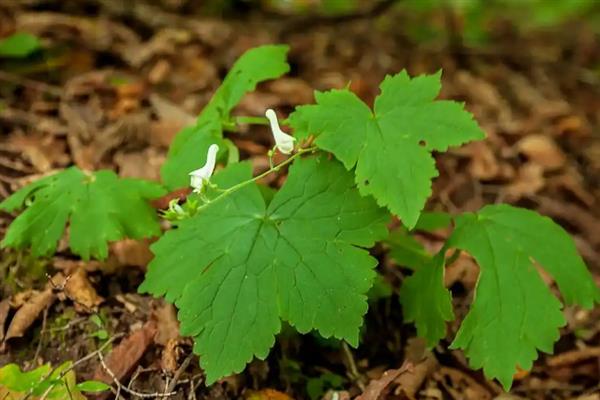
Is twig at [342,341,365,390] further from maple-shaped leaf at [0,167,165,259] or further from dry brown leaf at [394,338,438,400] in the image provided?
maple-shaped leaf at [0,167,165,259]

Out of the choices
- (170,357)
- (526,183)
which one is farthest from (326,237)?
(526,183)

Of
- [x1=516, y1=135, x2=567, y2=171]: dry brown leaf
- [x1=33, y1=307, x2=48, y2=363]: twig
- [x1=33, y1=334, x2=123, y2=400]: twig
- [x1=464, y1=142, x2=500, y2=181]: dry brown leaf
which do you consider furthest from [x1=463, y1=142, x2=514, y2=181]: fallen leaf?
[x1=33, y1=307, x2=48, y2=363]: twig

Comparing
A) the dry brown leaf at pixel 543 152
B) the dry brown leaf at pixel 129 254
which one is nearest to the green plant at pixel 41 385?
the dry brown leaf at pixel 129 254

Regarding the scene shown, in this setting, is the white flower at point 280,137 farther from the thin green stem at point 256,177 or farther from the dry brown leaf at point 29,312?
the dry brown leaf at point 29,312

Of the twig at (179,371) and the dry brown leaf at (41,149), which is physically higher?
the dry brown leaf at (41,149)

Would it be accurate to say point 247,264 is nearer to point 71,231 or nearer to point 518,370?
point 71,231

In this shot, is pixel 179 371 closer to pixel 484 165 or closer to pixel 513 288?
pixel 513 288

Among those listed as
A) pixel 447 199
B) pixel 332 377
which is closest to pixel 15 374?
pixel 332 377

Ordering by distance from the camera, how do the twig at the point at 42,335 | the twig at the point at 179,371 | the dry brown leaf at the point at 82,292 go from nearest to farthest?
the twig at the point at 179,371 < the twig at the point at 42,335 < the dry brown leaf at the point at 82,292
